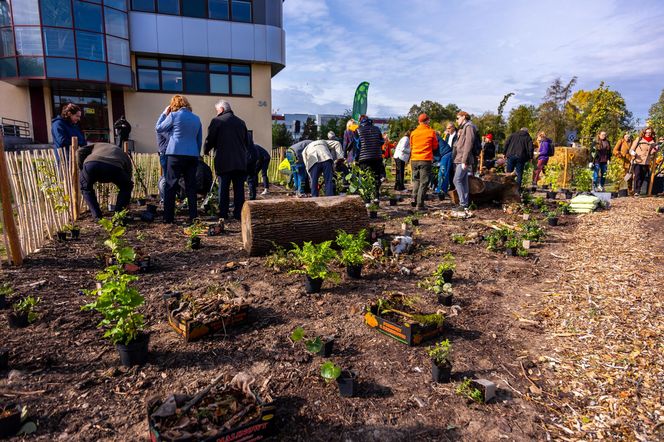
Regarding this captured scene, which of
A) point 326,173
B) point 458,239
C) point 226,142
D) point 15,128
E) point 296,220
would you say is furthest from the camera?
point 15,128

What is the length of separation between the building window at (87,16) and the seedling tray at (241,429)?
1916cm

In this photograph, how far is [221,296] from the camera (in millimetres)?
3500

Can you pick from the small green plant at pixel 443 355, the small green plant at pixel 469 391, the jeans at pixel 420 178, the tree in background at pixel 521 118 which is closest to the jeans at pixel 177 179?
the jeans at pixel 420 178

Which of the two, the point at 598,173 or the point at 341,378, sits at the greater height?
the point at 598,173

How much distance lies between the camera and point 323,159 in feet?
24.7

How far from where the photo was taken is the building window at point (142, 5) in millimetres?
17422

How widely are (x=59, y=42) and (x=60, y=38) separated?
0.16 meters

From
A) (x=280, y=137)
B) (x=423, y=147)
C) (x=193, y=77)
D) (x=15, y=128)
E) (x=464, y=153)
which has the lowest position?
(x=464, y=153)

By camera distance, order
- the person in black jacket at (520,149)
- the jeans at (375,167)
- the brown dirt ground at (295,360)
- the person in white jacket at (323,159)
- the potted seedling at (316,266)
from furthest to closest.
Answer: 1. the person in black jacket at (520,149)
2. the jeans at (375,167)
3. the person in white jacket at (323,159)
4. the potted seedling at (316,266)
5. the brown dirt ground at (295,360)

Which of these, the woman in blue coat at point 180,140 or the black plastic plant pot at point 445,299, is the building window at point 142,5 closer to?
the woman in blue coat at point 180,140

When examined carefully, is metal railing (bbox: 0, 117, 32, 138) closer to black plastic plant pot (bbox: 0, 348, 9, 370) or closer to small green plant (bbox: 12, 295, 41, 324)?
small green plant (bbox: 12, 295, 41, 324)

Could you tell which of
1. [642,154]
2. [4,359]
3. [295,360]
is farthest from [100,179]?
[642,154]

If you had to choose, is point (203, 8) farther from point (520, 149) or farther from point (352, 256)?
point (352, 256)

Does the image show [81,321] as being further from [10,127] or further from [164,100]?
[10,127]
